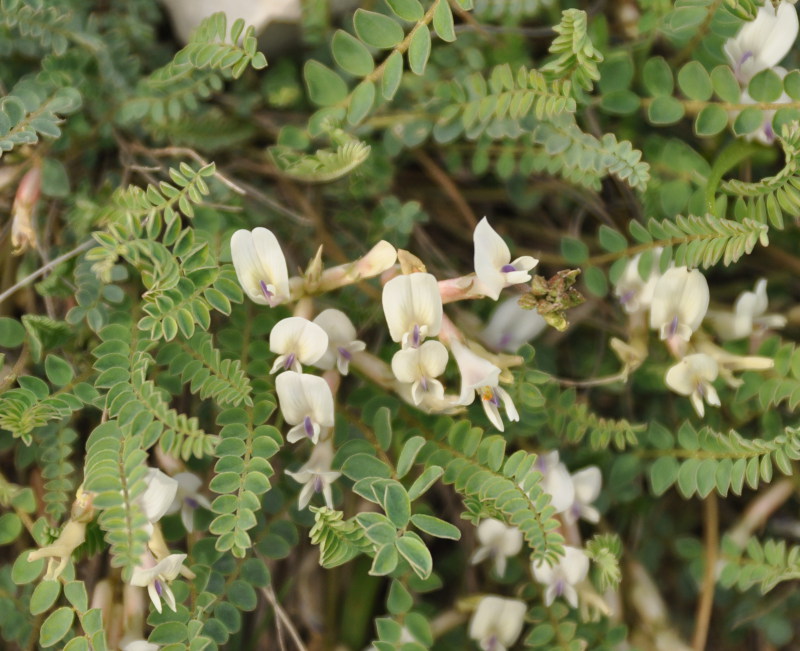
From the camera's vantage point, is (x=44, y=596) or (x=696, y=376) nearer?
(x=44, y=596)

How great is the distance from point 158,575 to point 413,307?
1.50 ft

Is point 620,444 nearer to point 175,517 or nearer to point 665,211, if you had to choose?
point 665,211

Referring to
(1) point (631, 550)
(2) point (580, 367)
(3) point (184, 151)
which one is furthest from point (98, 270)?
(1) point (631, 550)

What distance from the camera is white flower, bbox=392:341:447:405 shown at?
1050 mm

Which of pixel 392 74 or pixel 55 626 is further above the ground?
pixel 392 74

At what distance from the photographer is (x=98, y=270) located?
1.11 meters

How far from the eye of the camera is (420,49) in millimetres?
1122

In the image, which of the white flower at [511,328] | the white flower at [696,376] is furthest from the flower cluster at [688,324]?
the white flower at [511,328]

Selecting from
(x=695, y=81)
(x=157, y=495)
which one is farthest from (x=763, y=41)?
(x=157, y=495)

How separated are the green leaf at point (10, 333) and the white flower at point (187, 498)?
30 cm

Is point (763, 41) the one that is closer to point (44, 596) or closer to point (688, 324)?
point (688, 324)

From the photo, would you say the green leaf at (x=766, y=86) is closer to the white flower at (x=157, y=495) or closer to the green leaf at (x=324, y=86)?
the green leaf at (x=324, y=86)

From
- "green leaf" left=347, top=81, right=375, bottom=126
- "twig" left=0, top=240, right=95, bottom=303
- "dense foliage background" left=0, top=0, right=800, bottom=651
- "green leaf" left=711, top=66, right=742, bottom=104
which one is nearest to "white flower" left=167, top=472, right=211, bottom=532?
"dense foliage background" left=0, top=0, right=800, bottom=651

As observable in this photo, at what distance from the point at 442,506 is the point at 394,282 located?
628 millimetres
